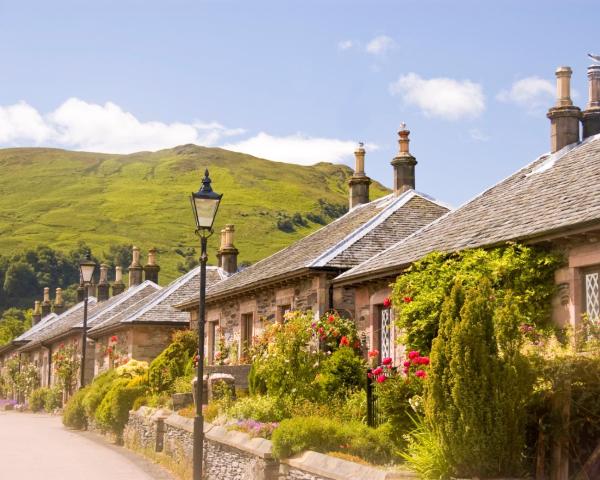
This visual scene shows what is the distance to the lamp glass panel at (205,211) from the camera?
1534 centimetres

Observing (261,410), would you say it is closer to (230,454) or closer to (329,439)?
(230,454)

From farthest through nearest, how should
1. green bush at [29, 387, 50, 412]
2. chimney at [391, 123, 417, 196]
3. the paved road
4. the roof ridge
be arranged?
green bush at [29, 387, 50, 412]
chimney at [391, 123, 417, 196]
the roof ridge
the paved road

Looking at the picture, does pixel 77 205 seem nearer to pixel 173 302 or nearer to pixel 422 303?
pixel 173 302

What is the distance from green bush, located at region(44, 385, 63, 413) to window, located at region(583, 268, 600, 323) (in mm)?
35540

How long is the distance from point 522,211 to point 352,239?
743cm

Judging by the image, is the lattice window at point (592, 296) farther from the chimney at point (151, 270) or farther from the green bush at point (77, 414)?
the chimney at point (151, 270)

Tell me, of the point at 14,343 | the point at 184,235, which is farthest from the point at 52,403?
the point at 184,235

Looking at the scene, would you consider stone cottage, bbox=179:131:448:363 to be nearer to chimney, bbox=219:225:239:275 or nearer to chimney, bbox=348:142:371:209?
chimney, bbox=348:142:371:209

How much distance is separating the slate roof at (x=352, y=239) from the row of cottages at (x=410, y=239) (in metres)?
0.03

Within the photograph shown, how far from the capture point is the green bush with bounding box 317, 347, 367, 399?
18734mm

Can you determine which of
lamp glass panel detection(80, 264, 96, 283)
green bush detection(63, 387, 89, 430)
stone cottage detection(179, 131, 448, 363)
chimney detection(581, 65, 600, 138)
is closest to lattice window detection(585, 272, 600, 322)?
chimney detection(581, 65, 600, 138)

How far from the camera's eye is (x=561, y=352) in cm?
1095

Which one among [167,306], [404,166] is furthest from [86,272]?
[404,166]

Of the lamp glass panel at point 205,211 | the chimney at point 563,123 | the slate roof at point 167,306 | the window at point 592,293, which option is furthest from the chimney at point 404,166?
the window at point 592,293
